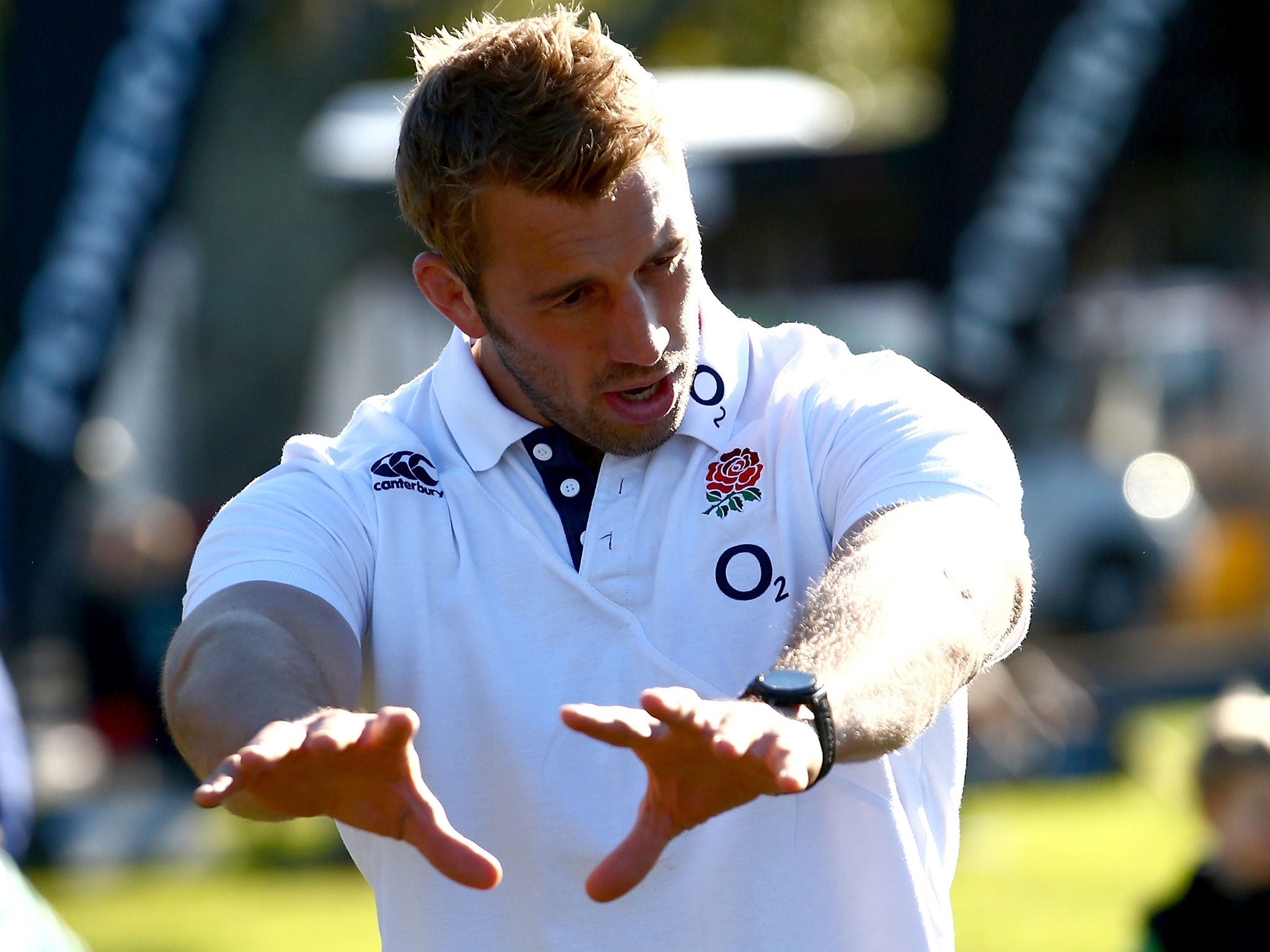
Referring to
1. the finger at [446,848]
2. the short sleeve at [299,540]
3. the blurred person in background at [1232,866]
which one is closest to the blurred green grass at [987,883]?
the blurred person in background at [1232,866]

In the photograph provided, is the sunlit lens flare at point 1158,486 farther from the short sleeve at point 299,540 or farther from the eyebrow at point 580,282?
the short sleeve at point 299,540

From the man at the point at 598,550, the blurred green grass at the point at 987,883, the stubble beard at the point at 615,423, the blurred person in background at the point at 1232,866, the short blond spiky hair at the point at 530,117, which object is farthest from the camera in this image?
the blurred green grass at the point at 987,883

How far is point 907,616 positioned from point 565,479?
0.65m

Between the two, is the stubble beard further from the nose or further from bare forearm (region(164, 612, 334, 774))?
bare forearm (region(164, 612, 334, 774))

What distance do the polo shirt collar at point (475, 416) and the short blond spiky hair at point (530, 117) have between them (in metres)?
0.20

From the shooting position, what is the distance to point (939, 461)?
2.25m

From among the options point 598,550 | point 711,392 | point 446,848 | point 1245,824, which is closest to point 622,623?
point 598,550

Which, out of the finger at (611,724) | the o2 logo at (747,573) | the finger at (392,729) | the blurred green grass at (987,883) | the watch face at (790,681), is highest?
the o2 logo at (747,573)

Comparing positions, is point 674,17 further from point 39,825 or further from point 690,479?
point 690,479

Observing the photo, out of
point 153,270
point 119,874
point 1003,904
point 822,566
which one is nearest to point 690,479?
point 822,566

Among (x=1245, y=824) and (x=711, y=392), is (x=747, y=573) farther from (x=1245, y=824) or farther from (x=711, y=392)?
(x=1245, y=824)

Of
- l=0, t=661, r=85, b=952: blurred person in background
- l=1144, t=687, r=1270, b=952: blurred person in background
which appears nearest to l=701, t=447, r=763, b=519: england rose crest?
l=0, t=661, r=85, b=952: blurred person in background

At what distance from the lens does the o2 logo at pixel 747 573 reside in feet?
7.66

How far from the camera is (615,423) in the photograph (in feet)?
8.00
